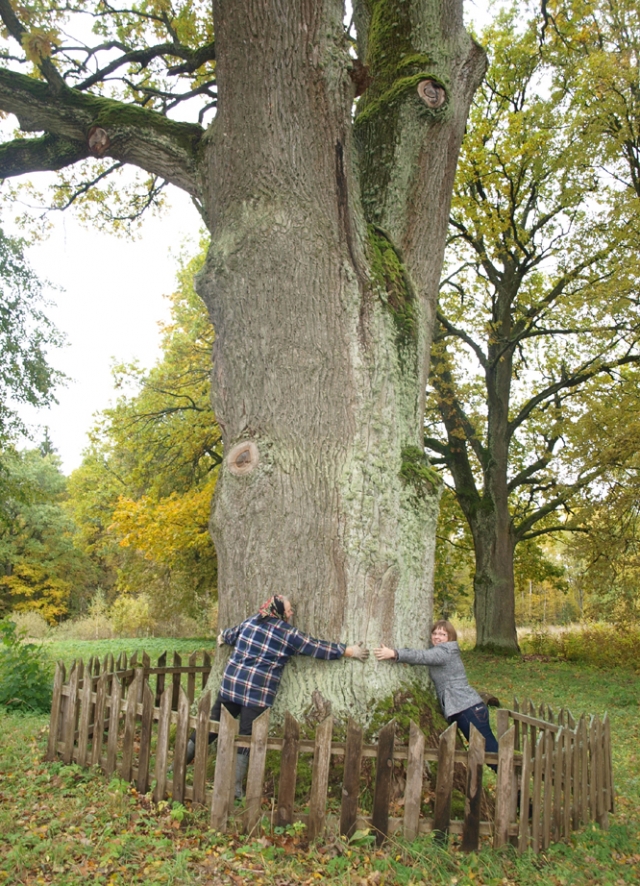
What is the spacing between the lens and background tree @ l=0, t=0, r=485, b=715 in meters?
5.38

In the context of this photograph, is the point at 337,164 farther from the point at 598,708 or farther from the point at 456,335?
the point at 456,335

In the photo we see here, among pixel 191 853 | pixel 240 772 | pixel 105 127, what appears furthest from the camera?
pixel 105 127

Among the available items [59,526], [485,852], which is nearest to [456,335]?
[485,852]

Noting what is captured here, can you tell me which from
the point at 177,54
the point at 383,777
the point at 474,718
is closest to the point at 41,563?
the point at 177,54

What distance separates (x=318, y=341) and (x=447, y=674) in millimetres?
2939

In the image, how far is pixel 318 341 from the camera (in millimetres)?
5730

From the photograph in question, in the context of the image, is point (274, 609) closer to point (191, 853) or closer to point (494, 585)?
point (191, 853)

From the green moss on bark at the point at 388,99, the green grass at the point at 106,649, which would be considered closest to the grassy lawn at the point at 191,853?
the green moss on bark at the point at 388,99

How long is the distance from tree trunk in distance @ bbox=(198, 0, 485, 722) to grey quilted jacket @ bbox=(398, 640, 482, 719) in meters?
0.15

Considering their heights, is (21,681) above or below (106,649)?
above

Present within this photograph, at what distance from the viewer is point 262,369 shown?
5.74 m

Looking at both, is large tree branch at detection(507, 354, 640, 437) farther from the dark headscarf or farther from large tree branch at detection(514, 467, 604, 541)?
the dark headscarf

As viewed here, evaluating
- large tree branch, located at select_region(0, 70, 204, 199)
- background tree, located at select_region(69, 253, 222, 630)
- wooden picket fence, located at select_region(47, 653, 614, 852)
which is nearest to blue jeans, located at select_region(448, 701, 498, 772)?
wooden picket fence, located at select_region(47, 653, 614, 852)

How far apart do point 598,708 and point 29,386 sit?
1234 cm
